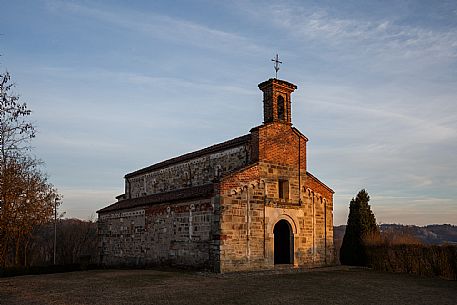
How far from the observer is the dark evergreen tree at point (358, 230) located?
22.3 m

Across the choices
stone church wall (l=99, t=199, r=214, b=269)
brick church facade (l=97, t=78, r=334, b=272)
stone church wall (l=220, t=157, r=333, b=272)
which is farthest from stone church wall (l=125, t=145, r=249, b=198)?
stone church wall (l=99, t=199, r=214, b=269)

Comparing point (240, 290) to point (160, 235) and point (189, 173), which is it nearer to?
point (160, 235)

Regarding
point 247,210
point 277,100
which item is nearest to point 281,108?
point 277,100

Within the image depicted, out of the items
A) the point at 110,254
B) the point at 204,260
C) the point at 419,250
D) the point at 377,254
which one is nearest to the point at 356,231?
the point at 377,254

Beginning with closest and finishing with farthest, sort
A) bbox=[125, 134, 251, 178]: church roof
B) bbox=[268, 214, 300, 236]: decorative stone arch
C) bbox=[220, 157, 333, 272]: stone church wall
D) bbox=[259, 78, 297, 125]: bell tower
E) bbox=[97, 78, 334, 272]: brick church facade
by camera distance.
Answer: bbox=[220, 157, 333, 272]: stone church wall, bbox=[97, 78, 334, 272]: brick church facade, bbox=[268, 214, 300, 236]: decorative stone arch, bbox=[259, 78, 297, 125]: bell tower, bbox=[125, 134, 251, 178]: church roof

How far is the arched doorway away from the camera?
69.8ft

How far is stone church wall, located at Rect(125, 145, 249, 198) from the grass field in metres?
5.09

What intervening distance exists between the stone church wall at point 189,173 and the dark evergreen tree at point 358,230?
282 inches

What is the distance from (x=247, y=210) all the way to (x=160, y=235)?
18.7 feet

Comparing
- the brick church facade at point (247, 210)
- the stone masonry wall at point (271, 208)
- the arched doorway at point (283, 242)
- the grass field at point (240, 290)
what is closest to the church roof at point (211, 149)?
the brick church facade at point (247, 210)

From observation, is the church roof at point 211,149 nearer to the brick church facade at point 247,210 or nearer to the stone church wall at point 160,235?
the brick church facade at point 247,210

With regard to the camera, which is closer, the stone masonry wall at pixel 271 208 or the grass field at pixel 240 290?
the grass field at pixel 240 290

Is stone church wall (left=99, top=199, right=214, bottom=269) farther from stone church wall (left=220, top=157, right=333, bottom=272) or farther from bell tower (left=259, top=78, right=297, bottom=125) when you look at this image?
bell tower (left=259, top=78, right=297, bottom=125)

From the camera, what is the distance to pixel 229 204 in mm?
18172
